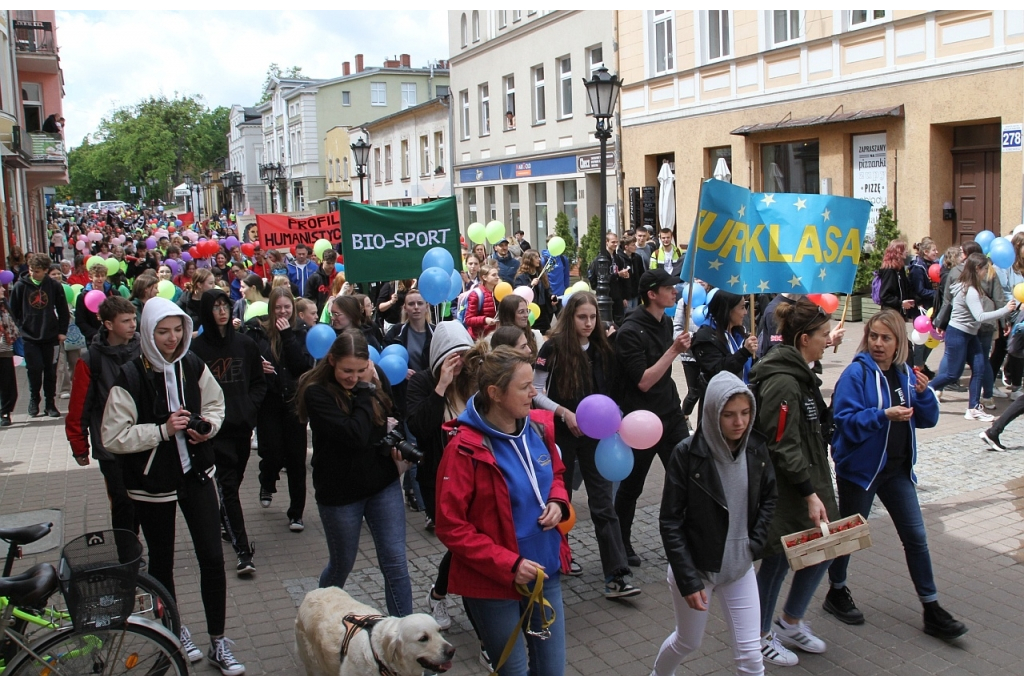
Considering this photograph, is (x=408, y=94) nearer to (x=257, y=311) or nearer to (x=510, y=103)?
(x=510, y=103)

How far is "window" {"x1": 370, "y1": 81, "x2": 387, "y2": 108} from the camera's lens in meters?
Answer: 65.1

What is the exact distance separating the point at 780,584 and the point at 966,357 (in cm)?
621

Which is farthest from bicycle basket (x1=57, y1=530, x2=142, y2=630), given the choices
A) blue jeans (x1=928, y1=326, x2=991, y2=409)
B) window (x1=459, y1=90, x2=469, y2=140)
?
window (x1=459, y1=90, x2=469, y2=140)

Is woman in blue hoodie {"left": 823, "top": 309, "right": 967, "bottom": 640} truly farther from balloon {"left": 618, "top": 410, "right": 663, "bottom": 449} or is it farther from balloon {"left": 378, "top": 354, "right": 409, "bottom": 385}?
balloon {"left": 378, "top": 354, "right": 409, "bottom": 385}

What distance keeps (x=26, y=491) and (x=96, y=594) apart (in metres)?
5.22

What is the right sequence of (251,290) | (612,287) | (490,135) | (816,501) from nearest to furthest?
(816,501) → (251,290) → (612,287) → (490,135)

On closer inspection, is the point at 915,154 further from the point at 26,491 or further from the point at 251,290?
the point at 26,491

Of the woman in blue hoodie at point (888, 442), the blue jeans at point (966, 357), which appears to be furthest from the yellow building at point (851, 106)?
the woman in blue hoodie at point (888, 442)

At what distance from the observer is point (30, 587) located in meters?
3.83

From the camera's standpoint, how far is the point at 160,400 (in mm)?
4570

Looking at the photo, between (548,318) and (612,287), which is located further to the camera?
(612,287)

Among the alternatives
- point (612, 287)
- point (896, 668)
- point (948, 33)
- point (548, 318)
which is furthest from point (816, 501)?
point (948, 33)

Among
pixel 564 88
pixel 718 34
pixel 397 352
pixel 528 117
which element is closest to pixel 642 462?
pixel 397 352

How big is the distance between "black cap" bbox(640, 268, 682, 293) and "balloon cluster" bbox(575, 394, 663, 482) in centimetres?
96
